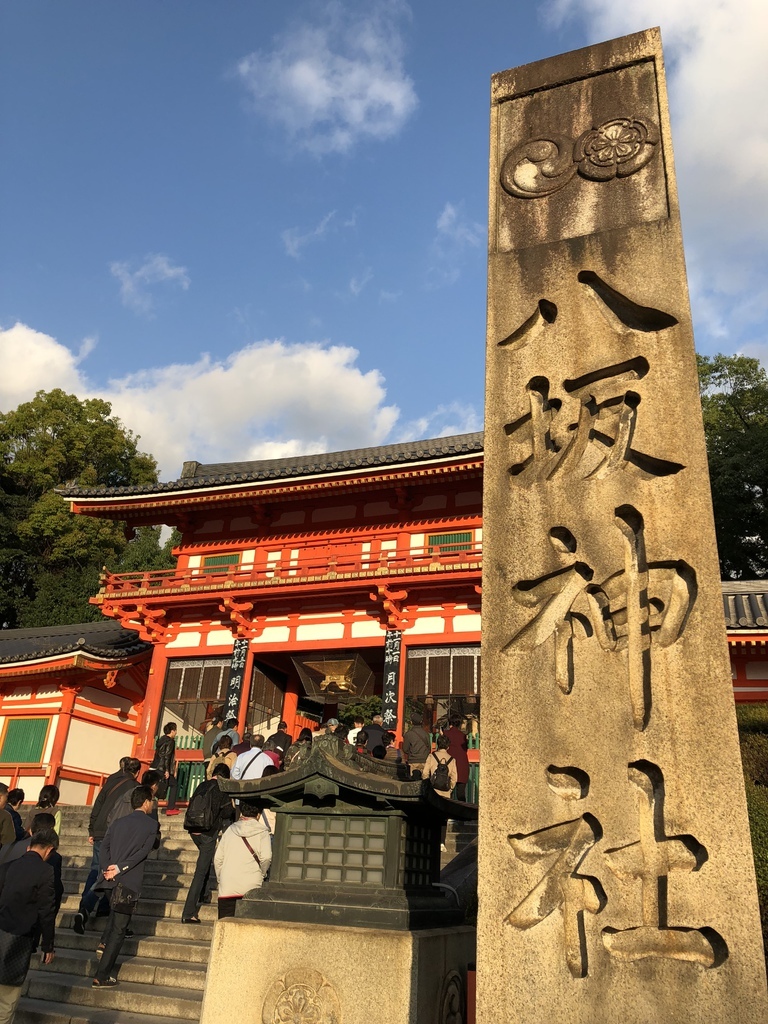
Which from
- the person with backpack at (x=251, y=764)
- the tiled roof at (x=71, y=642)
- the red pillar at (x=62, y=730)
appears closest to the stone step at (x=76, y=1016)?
the person with backpack at (x=251, y=764)

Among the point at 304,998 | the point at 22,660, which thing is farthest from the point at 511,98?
the point at 22,660

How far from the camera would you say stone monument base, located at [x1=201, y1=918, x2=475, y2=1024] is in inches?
136

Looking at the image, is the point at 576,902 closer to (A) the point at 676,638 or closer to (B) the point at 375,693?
(A) the point at 676,638

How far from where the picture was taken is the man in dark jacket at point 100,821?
21.2 feet

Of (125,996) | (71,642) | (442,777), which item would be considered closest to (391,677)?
(442,777)

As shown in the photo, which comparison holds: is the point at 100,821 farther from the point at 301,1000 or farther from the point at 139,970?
the point at 301,1000

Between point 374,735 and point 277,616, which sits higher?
point 277,616

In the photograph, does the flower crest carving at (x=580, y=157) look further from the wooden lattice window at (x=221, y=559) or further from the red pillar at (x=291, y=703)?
the red pillar at (x=291, y=703)

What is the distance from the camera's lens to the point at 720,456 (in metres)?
24.8

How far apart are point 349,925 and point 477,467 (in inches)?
453

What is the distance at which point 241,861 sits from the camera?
507 centimetres

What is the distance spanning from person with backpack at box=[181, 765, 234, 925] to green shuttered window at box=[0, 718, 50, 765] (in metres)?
10.7

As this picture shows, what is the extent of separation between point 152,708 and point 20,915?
12.1m

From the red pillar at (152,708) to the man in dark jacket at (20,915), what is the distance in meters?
11.2
